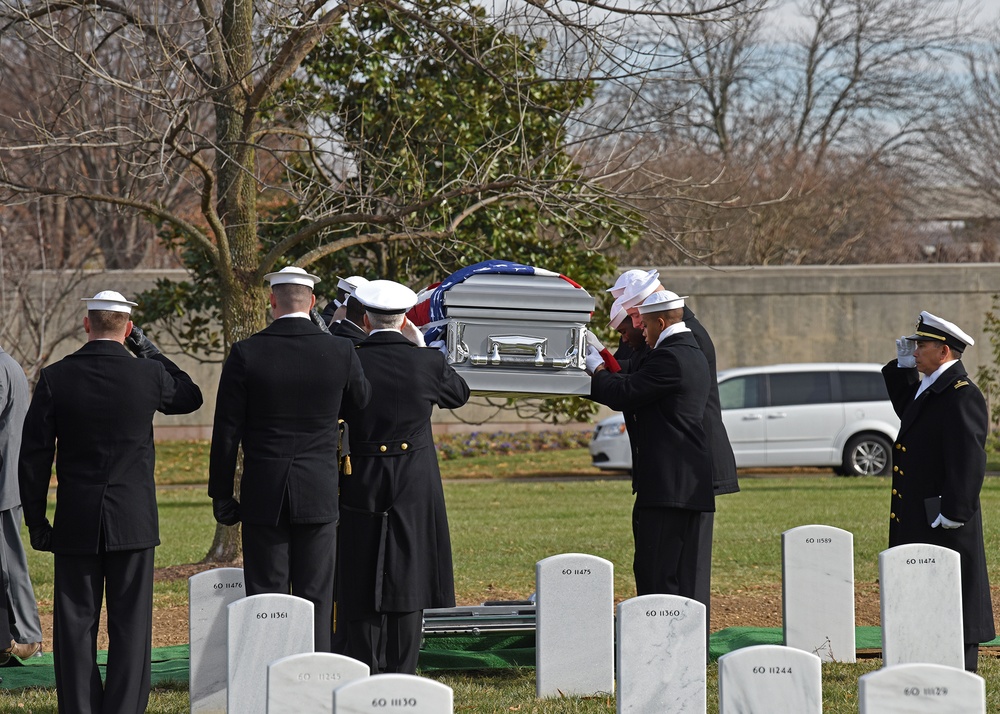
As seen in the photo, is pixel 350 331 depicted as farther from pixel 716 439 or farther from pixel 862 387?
pixel 862 387

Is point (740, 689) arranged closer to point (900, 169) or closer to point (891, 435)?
point (891, 435)

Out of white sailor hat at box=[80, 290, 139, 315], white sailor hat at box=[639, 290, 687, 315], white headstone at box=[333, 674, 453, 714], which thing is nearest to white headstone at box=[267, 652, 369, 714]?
white headstone at box=[333, 674, 453, 714]

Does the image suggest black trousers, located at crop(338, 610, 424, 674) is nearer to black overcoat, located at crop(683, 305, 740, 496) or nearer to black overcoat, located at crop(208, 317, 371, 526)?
black overcoat, located at crop(208, 317, 371, 526)

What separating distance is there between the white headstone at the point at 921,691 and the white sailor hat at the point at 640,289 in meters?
2.84

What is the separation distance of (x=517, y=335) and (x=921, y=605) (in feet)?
7.68

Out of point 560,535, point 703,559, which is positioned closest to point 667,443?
point 703,559

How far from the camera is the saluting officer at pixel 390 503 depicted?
5617 millimetres

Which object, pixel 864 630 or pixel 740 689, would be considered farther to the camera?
pixel 864 630

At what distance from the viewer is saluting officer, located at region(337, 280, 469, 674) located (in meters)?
5.62

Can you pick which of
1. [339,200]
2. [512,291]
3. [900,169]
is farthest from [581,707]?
[900,169]

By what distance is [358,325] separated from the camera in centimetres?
614

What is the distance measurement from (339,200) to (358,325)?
338 centimetres

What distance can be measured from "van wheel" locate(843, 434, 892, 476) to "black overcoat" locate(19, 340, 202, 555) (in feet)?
42.0

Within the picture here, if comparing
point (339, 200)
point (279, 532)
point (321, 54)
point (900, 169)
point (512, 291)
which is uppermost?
point (900, 169)
